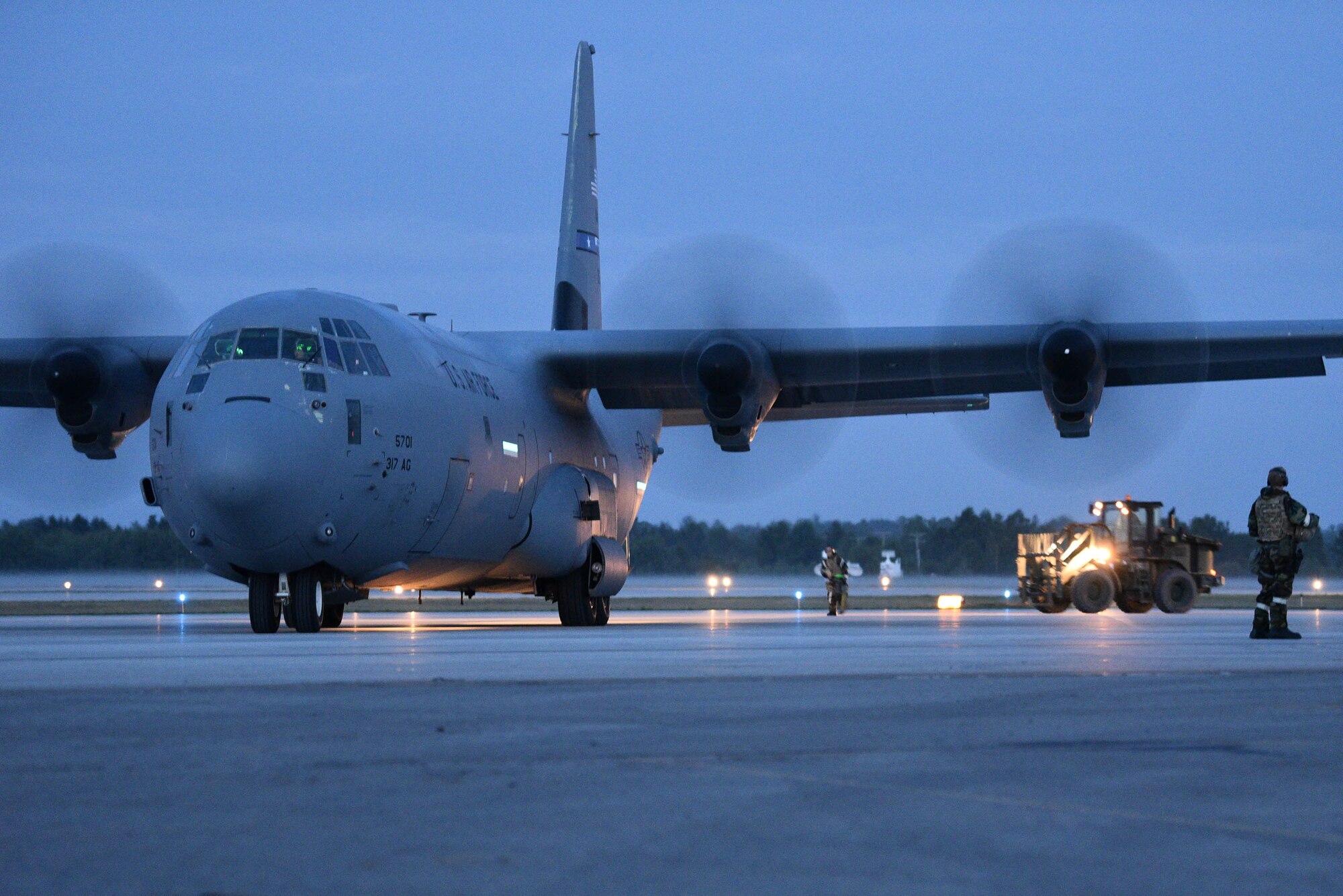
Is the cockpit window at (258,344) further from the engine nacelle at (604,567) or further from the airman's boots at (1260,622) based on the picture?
the airman's boots at (1260,622)

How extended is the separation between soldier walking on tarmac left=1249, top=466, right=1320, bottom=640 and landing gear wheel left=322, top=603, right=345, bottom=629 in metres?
10.7

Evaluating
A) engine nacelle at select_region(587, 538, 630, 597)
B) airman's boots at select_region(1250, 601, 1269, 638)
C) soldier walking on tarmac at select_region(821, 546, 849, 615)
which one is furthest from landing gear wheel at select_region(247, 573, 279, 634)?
soldier walking on tarmac at select_region(821, 546, 849, 615)

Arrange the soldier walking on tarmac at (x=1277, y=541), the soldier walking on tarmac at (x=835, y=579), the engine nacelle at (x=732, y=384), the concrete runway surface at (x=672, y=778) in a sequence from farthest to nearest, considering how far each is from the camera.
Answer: the soldier walking on tarmac at (x=835, y=579)
the engine nacelle at (x=732, y=384)
the soldier walking on tarmac at (x=1277, y=541)
the concrete runway surface at (x=672, y=778)

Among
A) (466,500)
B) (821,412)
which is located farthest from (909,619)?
(466,500)

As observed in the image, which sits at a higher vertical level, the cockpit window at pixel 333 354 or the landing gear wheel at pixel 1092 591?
the cockpit window at pixel 333 354

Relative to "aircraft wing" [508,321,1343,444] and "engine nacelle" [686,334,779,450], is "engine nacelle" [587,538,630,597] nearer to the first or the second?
"engine nacelle" [686,334,779,450]

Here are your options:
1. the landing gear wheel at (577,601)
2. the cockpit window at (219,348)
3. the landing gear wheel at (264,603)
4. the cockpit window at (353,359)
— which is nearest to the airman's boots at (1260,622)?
the cockpit window at (353,359)

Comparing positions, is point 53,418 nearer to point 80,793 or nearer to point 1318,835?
point 80,793

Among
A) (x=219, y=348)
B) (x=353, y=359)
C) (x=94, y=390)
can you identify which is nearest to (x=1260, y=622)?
(x=353, y=359)

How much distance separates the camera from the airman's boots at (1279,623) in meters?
14.9

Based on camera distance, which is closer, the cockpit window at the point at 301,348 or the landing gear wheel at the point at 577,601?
the cockpit window at the point at 301,348

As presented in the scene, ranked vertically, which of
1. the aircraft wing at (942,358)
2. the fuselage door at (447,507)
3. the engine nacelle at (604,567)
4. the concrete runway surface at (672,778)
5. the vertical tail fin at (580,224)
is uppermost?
the vertical tail fin at (580,224)

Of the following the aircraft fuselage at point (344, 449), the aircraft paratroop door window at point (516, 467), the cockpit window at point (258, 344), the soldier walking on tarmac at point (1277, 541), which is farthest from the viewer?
the aircraft paratroop door window at point (516, 467)

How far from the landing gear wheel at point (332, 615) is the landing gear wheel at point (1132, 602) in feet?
54.9
